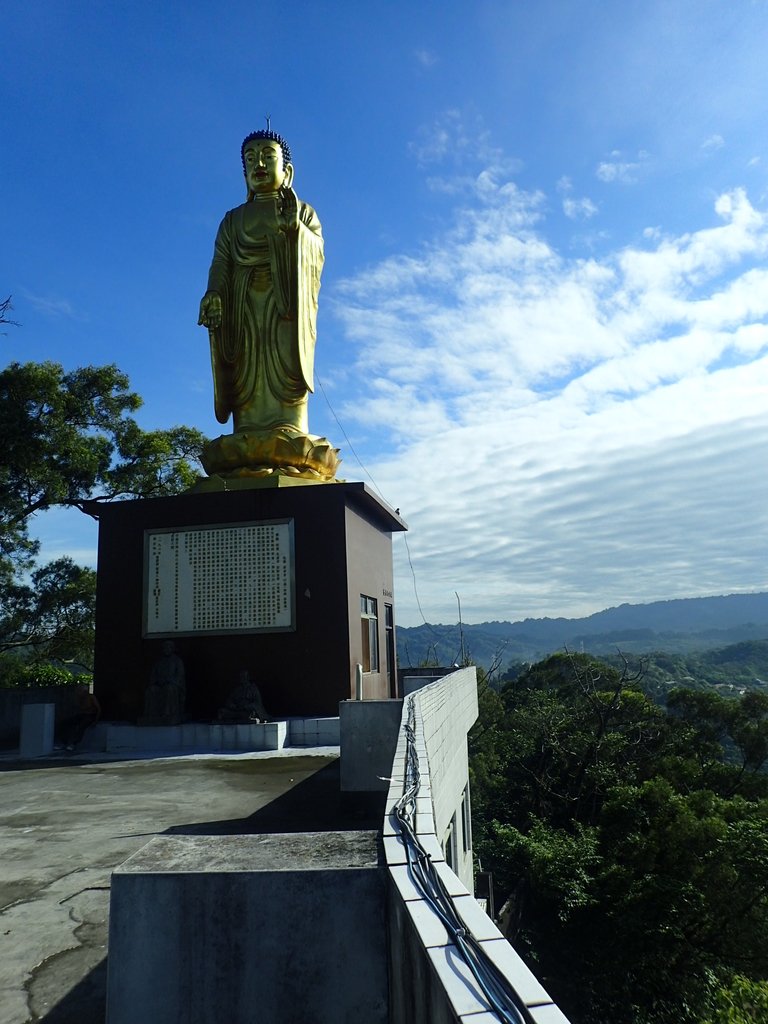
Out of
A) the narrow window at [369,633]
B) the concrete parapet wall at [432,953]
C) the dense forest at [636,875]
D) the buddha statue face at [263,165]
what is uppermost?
the buddha statue face at [263,165]

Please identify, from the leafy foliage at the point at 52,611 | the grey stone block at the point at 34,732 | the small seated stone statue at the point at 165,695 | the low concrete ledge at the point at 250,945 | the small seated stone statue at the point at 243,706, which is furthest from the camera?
the leafy foliage at the point at 52,611

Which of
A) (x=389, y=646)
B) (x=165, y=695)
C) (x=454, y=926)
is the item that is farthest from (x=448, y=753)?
(x=389, y=646)

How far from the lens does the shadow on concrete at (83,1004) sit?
3006 millimetres

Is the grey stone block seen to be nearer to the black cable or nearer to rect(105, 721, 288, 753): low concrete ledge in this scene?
rect(105, 721, 288, 753): low concrete ledge

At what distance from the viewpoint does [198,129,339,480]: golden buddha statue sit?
1242cm

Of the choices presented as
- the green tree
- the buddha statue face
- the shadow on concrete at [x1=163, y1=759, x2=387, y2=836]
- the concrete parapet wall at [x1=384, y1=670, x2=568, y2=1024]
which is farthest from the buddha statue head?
the concrete parapet wall at [x1=384, y1=670, x2=568, y2=1024]

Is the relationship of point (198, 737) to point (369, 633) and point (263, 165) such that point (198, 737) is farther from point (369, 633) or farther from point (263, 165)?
point (263, 165)

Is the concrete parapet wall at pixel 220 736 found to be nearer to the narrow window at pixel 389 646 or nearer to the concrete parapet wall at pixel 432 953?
the narrow window at pixel 389 646

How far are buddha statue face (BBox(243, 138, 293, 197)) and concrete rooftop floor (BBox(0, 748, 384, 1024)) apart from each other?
9.00m

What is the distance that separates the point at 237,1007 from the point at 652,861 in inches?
538

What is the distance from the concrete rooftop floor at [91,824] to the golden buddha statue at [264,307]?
5.12m

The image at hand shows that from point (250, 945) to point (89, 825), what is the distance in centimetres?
386

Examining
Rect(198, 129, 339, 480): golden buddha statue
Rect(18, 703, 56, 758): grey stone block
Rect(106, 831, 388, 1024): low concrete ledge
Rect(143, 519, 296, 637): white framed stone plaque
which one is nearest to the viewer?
Rect(106, 831, 388, 1024): low concrete ledge

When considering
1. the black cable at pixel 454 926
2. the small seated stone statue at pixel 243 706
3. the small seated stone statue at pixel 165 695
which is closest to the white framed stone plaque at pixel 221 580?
the small seated stone statue at pixel 165 695
